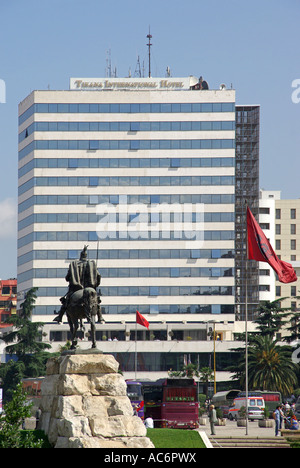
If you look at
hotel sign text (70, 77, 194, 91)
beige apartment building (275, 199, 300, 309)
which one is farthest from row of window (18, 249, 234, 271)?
beige apartment building (275, 199, 300, 309)

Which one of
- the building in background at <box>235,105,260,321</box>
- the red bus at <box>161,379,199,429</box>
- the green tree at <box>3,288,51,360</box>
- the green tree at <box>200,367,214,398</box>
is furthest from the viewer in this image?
the building in background at <box>235,105,260,321</box>

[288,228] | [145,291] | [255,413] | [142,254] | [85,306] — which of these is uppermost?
[288,228]

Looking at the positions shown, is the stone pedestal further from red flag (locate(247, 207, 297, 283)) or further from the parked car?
the parked car

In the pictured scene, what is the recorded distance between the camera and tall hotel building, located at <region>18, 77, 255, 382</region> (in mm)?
121812

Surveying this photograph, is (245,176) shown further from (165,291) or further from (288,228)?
(288,228)

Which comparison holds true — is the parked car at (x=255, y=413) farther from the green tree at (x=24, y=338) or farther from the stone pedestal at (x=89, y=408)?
the stone pedestal at (x=89, y=408)

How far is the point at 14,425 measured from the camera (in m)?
31.0

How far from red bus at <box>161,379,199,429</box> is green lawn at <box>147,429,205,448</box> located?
14.1 metres

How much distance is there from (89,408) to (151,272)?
8892cm

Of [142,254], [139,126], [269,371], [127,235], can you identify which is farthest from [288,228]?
[269,371]

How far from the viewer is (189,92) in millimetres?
123312

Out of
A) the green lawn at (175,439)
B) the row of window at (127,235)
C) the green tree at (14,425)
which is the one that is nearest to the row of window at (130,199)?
the row of window at (127,235)
